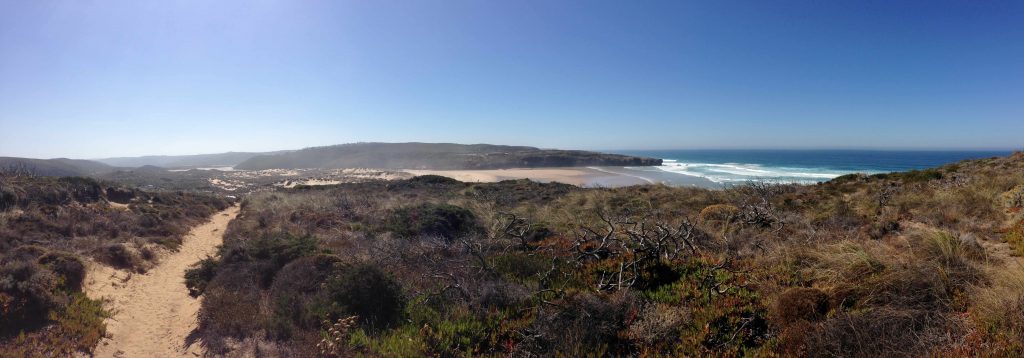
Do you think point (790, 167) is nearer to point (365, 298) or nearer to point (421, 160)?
point (421, 160)

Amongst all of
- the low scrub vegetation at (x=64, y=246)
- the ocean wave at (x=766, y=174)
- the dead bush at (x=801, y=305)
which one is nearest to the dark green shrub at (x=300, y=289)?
the low scrub vegetation at (x=64, y=246)

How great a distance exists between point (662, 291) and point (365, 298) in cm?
396

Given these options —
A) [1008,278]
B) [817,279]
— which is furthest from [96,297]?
[1008,278]

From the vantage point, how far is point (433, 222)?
11602mm

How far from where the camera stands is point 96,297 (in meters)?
7.46

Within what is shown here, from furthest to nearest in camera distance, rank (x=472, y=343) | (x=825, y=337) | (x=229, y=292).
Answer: (x=229, y=292) → (x=472, y=343) → (x=825, y=337)

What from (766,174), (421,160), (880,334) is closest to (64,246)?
(880,334)

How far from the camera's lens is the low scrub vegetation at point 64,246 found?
579 cm

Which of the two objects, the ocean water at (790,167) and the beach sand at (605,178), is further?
the ocean water at (790,167)

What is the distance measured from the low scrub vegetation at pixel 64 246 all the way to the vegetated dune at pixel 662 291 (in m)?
1.75

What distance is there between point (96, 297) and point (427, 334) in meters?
7.41

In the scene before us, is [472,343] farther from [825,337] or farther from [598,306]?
[825,337]

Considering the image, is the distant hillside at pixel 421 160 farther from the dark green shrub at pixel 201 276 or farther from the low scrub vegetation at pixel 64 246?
the dark green shrub at pixel 201 276

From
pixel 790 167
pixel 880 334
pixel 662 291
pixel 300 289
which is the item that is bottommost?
pixel 790 167
